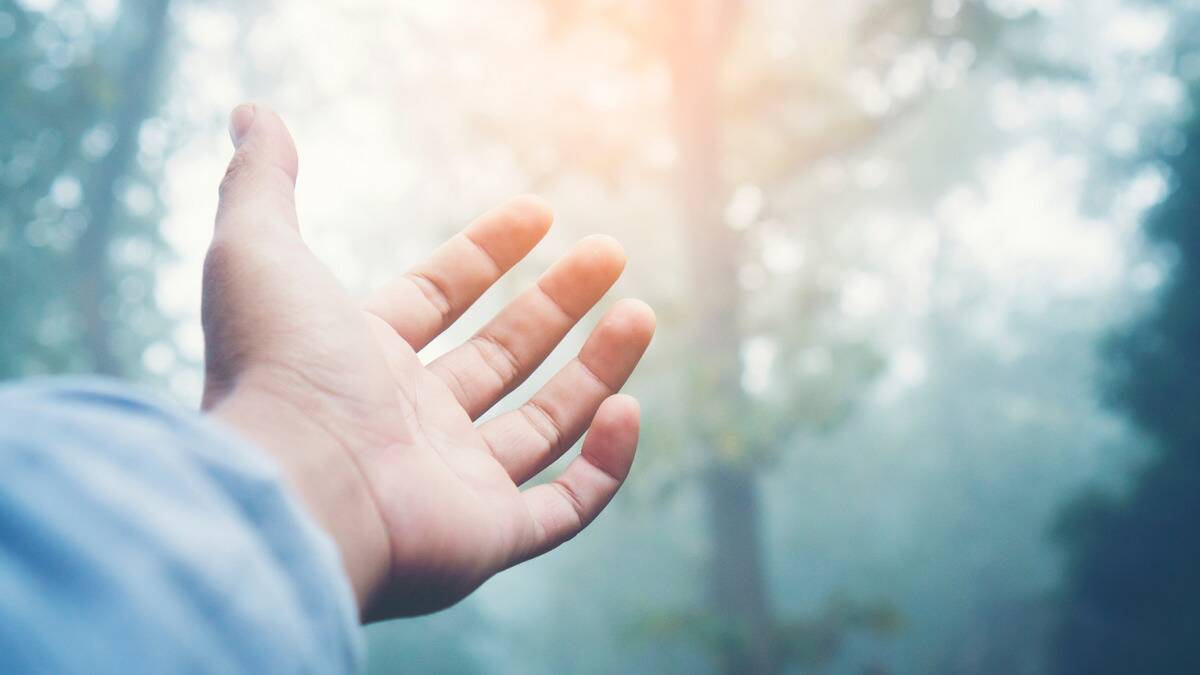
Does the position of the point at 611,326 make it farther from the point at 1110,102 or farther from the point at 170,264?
the point at 1110,102

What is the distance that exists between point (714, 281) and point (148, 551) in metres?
6.73

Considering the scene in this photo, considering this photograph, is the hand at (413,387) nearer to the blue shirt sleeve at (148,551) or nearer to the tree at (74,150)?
the blue shirt sleeve at (148,551)

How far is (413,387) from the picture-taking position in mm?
1677

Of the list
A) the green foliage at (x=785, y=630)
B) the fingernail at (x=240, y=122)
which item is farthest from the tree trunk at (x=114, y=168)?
the fingernail at (x=240, y=122)

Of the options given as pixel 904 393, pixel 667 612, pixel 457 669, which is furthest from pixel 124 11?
pixel 904 393

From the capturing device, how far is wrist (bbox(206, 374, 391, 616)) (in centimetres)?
111

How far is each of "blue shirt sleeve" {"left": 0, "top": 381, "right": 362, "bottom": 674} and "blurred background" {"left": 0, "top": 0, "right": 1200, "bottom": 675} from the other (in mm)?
5620

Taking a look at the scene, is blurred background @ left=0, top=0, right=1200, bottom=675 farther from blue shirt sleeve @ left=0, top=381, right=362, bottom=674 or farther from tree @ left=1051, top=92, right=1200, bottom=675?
blue shirt sleeve @ left=0, top=381, right=362, bottom=674

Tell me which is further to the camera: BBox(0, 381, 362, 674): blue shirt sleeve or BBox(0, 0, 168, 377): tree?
BBox(0, 0, 168, 377): tree

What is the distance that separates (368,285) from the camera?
1834 centimetres

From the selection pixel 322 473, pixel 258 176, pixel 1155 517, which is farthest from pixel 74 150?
pixel 1155 517

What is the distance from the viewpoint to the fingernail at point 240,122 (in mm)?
1617

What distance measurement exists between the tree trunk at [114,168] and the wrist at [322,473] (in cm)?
914

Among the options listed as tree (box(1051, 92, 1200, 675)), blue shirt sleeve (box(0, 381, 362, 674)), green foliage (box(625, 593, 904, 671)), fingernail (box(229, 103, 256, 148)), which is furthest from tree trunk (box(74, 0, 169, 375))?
tree (box(1051, 92, 1200, 675))
